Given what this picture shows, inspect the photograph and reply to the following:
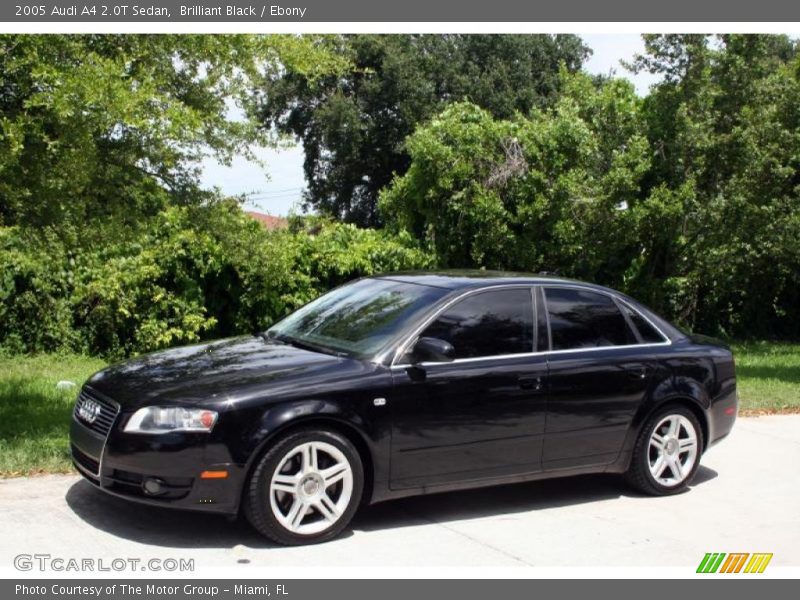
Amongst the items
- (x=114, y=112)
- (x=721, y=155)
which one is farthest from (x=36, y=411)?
(x=721, y=155)

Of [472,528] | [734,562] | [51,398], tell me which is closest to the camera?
[734,562]

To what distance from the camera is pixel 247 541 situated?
5.69m

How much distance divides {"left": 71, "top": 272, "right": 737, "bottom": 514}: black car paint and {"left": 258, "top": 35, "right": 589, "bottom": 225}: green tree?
34.6 m

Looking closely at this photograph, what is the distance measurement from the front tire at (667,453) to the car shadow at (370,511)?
0.17 meters

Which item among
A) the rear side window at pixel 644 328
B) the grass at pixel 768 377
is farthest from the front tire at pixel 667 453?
the grass at pixel 768 377

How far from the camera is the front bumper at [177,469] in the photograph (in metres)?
5.40

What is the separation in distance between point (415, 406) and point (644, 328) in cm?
Result: 220

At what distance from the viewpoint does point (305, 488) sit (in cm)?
564

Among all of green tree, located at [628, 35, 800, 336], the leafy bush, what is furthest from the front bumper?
green tree, located at [628, 35, 800, 336]

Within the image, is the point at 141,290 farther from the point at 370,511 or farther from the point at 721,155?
the point at 721,155

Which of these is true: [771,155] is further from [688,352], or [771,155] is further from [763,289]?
[688,352]

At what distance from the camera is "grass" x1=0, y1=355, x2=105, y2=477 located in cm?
703

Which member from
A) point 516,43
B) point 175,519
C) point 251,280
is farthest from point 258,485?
point 516,43

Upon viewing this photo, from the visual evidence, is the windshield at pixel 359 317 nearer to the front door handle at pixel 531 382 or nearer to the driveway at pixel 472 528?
the front door handle at pixel 531 382
